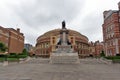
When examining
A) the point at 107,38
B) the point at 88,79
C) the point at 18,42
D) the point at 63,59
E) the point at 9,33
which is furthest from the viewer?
the point at 18,42

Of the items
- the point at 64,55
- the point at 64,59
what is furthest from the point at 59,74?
the point at 64,55

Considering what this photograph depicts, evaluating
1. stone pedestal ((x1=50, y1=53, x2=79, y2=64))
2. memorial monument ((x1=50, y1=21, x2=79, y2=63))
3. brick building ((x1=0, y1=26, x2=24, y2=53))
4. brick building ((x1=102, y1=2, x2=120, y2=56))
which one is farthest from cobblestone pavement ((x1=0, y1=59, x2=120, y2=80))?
brick building ((x1=0, y1=26, x2=24, y2=53))

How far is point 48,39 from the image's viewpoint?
92.1m

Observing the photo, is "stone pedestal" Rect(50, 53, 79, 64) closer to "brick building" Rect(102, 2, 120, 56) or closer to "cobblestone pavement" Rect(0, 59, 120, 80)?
"cobblestone pavement" Rect(0, 59, 120, 80)

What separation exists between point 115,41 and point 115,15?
406 inches

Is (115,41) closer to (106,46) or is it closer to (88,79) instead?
(106,46)

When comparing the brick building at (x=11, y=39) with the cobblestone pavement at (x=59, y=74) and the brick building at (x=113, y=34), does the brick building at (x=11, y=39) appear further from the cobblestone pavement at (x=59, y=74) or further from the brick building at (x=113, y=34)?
the brick building at (x=113, y=34)

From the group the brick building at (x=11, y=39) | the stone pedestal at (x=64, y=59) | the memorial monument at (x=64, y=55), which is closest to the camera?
the stone pedestal at (x=64, y=59)

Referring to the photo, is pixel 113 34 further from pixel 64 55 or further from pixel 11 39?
pixel 11 39

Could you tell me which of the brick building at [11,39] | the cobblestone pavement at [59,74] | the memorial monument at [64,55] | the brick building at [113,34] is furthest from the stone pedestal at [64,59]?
the brick building at [11,39]

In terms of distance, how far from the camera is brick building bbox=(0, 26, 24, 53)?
60.5 m

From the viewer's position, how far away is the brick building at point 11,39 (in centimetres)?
6053

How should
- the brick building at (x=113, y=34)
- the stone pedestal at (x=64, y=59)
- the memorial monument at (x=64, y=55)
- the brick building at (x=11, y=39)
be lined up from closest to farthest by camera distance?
1. the stone pedestal at (x=64, y=59)
2. the memorial monument at (x=64, y=55)
3. the brick building at (x=113, y=34)
4. the brick building at (x=11, y=39)

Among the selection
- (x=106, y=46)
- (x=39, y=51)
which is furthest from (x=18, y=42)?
(x=106, y=46)
